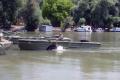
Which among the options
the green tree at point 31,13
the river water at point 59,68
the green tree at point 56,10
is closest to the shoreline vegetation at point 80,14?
the green tree at point 56,10

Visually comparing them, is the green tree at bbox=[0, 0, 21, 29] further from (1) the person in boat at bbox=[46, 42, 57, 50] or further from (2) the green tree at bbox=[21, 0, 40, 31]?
(1) the person in boat at bbox=[46, 42, 57, 50]

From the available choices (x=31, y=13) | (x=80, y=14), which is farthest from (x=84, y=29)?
(x=31, y=13)

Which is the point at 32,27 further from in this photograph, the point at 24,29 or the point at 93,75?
the point at 93,75

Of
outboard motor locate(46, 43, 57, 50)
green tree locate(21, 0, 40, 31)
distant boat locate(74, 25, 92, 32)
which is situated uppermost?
green tree locate(21, 0, 40, 31)

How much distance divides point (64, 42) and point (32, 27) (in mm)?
62508

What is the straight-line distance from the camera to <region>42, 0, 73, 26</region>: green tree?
126188 mm

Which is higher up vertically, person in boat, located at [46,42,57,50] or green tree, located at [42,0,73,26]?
green tree, located at [42,0,73,26]

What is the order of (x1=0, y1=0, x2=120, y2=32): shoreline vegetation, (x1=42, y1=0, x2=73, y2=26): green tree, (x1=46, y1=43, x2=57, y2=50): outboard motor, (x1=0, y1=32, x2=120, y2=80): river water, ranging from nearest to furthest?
(x1=0, y1=32, x2=120, y2=80): river water, (x1=46, y1=43, x2=57, y2=50): outboard motor, (x1=0, y1=0, x2=120, y2=32): shoreline vegetation, (x1=42, y1=0, x2=73, y2=26): green tree

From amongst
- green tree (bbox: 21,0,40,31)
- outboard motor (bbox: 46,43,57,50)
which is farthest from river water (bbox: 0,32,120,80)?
green tree (bbox: 21,0,40,31)

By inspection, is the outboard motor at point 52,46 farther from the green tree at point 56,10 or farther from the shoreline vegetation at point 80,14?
the green tree at point 56,10

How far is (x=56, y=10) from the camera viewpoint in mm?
127562

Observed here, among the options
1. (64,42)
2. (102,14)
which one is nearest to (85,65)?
(64,42)

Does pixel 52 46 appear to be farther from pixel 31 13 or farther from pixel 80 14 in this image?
pixel 80 14

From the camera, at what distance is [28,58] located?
117ft
